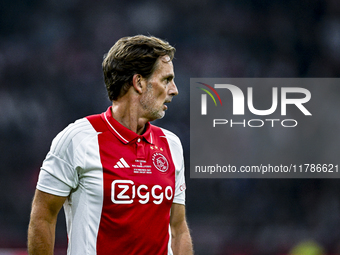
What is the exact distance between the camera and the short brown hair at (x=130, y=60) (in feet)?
4.26

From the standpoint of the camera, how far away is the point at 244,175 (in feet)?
16.5

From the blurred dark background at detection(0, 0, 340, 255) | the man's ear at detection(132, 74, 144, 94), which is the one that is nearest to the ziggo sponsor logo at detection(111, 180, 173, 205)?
the man's ear at detection(132, 74, 144, 94)

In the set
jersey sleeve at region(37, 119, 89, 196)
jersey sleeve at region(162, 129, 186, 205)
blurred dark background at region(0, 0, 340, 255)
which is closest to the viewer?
jersey sleeve at region(37, 119, 89, 196)

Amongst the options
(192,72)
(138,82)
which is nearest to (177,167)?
(138,82)

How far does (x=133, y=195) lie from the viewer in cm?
123

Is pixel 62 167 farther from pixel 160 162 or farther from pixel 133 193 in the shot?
pixel 160 162

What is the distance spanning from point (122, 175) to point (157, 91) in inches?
12.3

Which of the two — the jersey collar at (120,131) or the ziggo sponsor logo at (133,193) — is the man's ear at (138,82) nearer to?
the jersey collar at (120,131)

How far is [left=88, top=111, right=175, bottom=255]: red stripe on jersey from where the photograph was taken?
1199mm

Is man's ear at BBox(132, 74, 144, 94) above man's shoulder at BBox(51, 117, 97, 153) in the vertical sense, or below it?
above

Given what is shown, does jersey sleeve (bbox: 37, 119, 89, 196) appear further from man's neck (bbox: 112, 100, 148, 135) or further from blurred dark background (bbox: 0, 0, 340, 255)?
blurred dark background (bbox: 0, 0, 340, 255)

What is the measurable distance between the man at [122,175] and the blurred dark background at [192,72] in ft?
12.1

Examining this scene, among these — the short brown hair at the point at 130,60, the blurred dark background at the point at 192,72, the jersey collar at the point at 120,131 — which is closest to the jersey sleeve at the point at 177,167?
the jersey collar at the point at 120,131

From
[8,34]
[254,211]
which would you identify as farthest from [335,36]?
[8,34]
